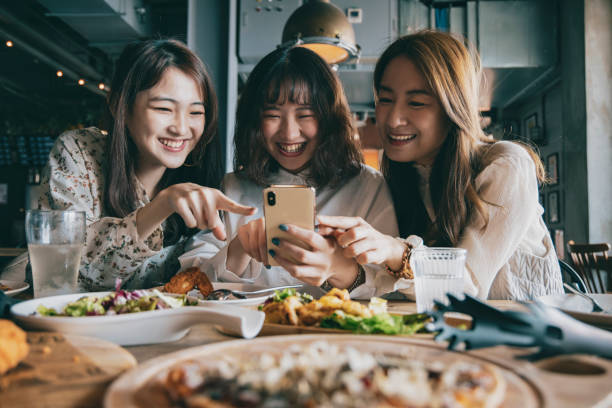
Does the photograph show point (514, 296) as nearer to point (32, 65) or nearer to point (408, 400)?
point (408, 400)

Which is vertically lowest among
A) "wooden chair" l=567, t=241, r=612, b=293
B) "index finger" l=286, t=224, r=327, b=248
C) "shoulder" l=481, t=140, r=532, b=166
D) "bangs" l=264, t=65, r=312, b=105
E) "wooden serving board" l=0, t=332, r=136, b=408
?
"wooden chair" l=567, t=241, r=612, b=293

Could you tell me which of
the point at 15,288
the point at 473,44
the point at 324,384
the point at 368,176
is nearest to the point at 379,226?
the point at 368,176

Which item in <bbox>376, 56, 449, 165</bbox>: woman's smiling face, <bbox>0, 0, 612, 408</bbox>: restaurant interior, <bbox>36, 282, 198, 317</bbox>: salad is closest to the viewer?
<bbox>0, 0, 612, 408</bbox>: restaurant interior

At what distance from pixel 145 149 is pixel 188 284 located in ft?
2.95

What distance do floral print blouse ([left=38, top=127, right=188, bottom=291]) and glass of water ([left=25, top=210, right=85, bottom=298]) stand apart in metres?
0.29

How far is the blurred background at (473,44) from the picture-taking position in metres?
4.80

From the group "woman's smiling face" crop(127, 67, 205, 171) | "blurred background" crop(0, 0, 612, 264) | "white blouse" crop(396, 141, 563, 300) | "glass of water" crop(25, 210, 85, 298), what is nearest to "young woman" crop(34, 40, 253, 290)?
"woman's smiling face" crop(127, 67, 205, 171)

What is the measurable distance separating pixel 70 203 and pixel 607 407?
1765mm

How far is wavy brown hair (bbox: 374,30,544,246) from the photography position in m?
1.63

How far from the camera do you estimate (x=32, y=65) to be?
743cm

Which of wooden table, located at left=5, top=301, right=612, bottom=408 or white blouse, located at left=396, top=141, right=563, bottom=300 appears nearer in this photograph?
wooden table, located at left=5, top=301, right=612, bottom=408

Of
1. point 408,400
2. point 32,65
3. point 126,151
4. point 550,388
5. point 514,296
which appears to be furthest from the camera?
point 32,65

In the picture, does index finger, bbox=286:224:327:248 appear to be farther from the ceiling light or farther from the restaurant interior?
the ceiling light

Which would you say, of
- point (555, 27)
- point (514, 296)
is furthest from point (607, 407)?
point (555, 27)
